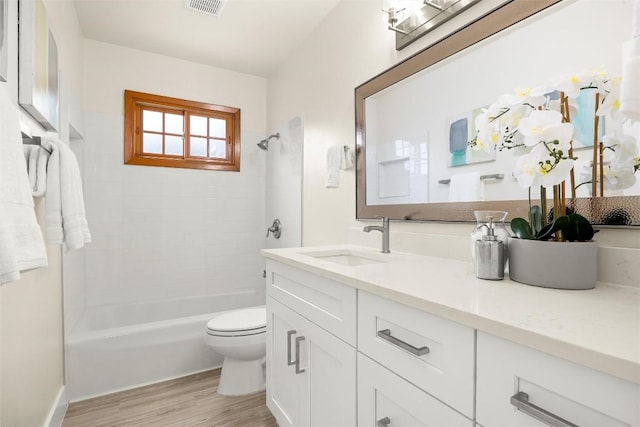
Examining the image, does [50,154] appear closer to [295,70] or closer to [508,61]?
[508,61]

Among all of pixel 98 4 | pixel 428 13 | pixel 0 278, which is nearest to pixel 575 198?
pixel 428 13

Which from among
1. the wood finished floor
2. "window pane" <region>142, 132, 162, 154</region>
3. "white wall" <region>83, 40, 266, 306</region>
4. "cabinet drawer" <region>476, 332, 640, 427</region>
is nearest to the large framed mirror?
"cabinet drawer" <region>476, 332, 640, 427</region>

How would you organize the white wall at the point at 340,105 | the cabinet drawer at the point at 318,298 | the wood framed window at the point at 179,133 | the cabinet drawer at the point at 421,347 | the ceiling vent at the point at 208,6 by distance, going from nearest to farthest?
1. the cabinet drawer at the point at 421,347
2. the cabinet drawer at the point at 318,298
3. the white wall at the point at 340,105
4. the ceiling vent at the point at 208,6
5. the wood framed window at the point at 179,133

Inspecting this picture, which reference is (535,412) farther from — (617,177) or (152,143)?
(152,143)

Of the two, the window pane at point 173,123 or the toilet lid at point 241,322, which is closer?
the toilet lid at point 241,322

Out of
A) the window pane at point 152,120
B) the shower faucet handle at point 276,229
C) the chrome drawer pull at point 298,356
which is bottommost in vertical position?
the chrome drawer pull at point 298,356

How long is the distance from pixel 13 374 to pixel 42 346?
0.39m

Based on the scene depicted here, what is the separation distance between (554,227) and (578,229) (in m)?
0.07

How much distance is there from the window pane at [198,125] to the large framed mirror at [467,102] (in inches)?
70.3

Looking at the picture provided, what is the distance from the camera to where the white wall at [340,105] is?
1.48 metres

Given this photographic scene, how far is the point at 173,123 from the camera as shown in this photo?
9.67 feet

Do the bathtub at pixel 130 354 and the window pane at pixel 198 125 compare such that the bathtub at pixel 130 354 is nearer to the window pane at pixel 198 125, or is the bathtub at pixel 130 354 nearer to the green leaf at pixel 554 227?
the window pane at pixel 198 125

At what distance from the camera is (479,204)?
1220 mm

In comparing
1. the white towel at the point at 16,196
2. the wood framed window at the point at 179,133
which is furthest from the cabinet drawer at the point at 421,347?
the wood framed window at the point at 179,133
